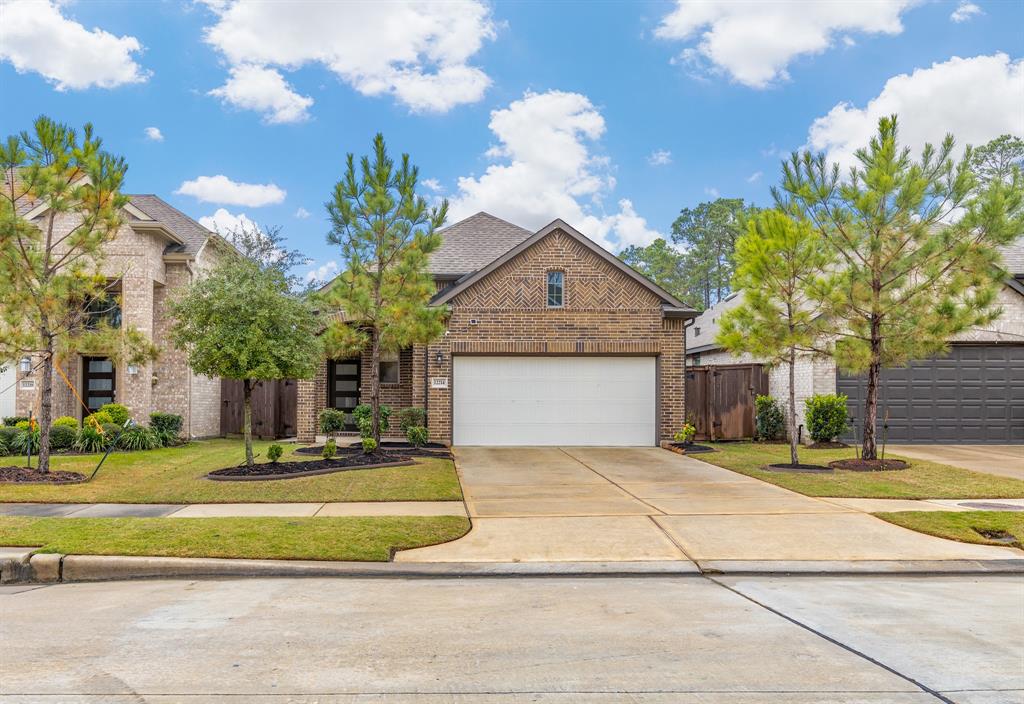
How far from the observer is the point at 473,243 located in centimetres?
2103

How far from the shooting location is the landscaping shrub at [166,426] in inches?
691

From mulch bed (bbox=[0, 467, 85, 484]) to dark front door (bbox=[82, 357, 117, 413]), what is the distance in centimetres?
725

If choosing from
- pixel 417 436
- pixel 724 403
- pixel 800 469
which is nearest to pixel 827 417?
pixel 724 403

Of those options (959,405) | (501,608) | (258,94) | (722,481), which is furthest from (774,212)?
(258,94)

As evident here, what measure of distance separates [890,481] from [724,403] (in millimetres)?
7374

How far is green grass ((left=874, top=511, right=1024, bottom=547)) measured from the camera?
7909mm

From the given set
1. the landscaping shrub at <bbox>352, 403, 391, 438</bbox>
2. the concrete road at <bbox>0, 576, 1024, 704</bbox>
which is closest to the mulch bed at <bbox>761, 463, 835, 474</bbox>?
the concrete road at <bbox>0, 576, 1024, 704</bbox>

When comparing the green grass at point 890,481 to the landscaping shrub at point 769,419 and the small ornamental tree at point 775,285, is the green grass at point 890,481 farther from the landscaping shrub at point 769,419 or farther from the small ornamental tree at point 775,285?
the landscaping shrub at point 769,419

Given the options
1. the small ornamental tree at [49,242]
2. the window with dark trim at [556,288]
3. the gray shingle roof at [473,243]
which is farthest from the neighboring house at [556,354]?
the small ornamental tree at [49,242]

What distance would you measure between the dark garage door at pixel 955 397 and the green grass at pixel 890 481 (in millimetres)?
3545

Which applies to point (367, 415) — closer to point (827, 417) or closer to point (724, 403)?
point (724, 403)

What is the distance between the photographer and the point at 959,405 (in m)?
17.8

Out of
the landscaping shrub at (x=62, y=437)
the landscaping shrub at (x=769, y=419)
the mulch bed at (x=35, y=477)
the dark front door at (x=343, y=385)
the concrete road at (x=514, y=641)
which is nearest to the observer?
the concrete road at (x=514, y=641)

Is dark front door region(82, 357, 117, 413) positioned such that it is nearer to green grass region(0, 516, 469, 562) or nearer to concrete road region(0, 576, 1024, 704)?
green grass region(0, 516, 469, 562)
